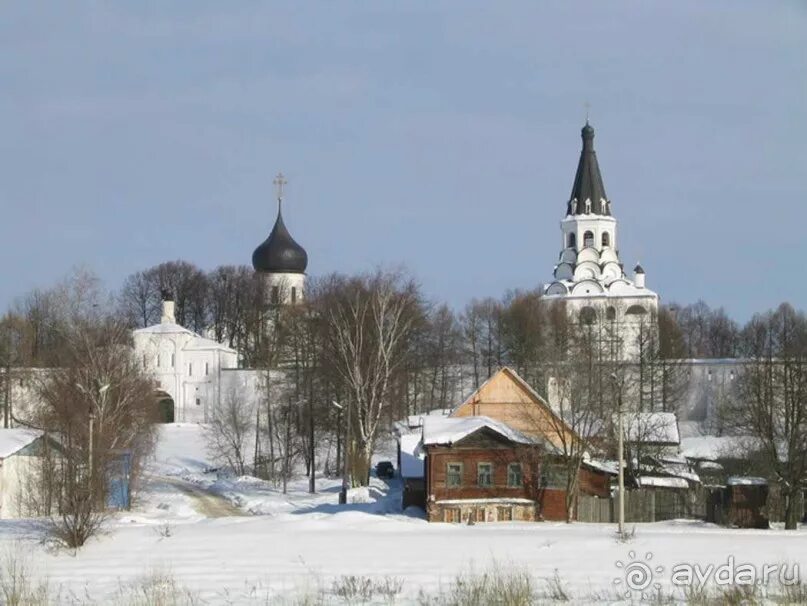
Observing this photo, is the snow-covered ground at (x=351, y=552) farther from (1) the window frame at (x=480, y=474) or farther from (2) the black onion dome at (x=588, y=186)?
(2) the black onion dome at (x=588, y=186)

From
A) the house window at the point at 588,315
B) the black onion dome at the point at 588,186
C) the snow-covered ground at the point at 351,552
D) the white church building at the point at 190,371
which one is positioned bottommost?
the snow-covered ground at the point at 351,552

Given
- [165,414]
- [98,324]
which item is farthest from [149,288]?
[98,324]

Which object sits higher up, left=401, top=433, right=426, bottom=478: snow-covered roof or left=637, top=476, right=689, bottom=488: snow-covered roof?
left=401, top=433, right=426, bottom=478: snow-covered roof

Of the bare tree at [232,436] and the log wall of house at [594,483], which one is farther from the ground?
the bare tree at [232,436]

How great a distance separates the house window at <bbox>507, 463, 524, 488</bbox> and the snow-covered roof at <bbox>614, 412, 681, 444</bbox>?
824 cm

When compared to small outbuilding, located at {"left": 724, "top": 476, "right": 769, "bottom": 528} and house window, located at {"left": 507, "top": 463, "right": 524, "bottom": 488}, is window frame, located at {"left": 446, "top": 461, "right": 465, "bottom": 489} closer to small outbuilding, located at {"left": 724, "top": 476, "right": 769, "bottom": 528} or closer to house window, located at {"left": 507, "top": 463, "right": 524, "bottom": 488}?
house window, located at {"left": 507, "top": 463, "right": 524, "bottom": 488}

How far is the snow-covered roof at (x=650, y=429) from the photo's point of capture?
146 ft

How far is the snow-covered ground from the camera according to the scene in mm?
21969

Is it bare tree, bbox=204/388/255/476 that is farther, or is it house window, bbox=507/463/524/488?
bare tree, bbox=204/388/255/476

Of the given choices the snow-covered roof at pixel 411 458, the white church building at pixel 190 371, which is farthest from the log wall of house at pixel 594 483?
the white church building at pixel 190 371

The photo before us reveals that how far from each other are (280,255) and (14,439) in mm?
44239

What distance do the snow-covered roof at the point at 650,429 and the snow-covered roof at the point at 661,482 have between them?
1803 mm

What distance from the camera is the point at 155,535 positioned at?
29.7 metres

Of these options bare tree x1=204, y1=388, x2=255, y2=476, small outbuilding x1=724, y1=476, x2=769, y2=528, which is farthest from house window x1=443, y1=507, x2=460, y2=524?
bare tree x1=204, y1=388, x2=255, y2=476
